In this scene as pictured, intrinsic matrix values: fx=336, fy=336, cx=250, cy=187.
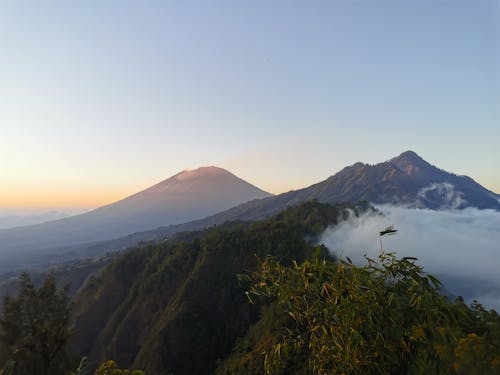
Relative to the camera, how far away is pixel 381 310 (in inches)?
177

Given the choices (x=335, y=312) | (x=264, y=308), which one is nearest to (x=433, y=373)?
(x=335, y=312)

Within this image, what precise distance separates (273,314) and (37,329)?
60017mm

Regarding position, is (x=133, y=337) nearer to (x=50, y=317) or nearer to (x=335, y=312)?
(x=50, y=317)

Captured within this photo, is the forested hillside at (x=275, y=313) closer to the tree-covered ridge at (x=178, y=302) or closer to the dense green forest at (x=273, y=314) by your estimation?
the dense green forest at (x=273, y=314)

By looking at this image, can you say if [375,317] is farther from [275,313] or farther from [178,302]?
[178,302]

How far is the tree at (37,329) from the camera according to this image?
57.3ft

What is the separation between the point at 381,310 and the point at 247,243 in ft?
338

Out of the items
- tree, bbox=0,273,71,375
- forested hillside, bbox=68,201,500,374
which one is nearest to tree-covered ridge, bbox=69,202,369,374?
forested hillside, bbox=68,201,500,374

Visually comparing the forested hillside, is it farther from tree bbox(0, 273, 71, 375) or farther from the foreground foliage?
tree bbox(0, 273, 71, 375)

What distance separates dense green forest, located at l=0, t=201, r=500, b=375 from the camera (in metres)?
4.50

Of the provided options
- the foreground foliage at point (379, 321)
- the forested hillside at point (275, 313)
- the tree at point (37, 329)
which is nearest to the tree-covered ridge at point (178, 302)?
the forested hillside at point (275, 313)

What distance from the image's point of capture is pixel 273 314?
72.6m

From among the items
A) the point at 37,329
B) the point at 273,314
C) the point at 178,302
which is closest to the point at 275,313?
the point at 273,314

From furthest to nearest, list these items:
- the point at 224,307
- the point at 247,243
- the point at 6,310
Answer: the point at 247,243
the point at 224,307
the point at 6,310
